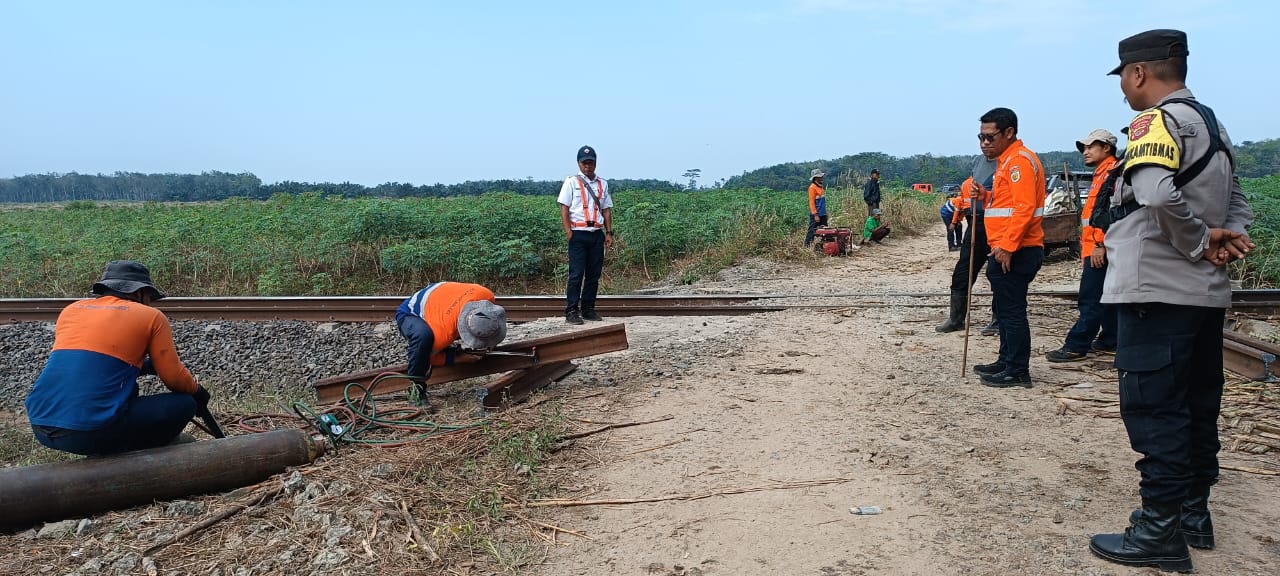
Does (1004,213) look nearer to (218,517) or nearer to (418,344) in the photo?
(418,344)

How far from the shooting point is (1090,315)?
6133 mm

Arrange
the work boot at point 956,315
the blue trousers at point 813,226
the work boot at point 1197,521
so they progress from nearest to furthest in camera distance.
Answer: the work boot at point 1197,521
the work boot at point 956,315
the blue trousers at point 813,226

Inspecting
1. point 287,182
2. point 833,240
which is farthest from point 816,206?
point 287,182

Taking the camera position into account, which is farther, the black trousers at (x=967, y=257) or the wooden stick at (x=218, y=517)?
the black trousers at (x=967, y=257)

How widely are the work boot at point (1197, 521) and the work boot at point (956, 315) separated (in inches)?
171

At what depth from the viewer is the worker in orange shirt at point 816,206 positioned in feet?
49.3

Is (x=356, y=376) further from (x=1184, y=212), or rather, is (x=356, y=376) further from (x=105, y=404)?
(x=1184, y=212)

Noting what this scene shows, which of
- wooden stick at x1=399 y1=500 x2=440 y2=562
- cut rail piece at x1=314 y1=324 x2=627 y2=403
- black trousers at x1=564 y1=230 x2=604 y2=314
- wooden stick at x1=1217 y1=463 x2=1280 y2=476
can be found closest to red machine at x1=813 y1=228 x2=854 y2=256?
black trousers at x1=564 y1=230 x2=604 y2=314

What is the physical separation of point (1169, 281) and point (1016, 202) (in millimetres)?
2710

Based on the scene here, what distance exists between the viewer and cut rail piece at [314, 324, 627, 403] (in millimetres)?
5723

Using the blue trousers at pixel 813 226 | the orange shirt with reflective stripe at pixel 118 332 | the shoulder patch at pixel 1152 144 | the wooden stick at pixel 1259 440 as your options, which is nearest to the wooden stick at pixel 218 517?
the orange shirt with reflective stripe at pixel 118 332

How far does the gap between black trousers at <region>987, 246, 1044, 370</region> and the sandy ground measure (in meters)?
0.28

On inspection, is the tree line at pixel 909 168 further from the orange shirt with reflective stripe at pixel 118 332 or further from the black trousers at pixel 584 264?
the orange shirt with reflective stripe at pixel 118 332

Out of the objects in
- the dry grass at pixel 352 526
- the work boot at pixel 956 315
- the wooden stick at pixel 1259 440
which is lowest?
the dry grass at pixel 352 526
